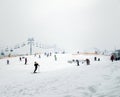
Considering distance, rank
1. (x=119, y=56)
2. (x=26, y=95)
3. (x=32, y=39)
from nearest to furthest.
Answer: (x=26, y=95)
(x=119, y=56)
(x=32, y=39)

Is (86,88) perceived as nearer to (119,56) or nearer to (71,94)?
(71,94)

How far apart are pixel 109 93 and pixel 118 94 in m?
0.64

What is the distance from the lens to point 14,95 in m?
13.6

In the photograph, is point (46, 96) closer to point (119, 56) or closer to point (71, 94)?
point (71, 94)

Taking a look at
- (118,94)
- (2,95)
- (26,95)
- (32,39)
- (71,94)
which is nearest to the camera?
(118,94)

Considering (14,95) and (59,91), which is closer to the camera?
(59,91)

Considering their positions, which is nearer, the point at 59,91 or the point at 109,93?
the point at 109,93

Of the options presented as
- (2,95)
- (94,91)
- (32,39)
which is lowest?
(2,95)

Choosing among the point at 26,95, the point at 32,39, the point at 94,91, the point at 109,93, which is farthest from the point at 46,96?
the point at 32,39

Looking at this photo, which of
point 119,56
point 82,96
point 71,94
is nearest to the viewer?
point 82,96

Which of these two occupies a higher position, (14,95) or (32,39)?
(32,39)

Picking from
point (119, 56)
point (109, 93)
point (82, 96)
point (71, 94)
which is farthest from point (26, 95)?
point (119, 56)

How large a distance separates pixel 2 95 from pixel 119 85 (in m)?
7.86

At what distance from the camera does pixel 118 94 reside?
30.4 ft
